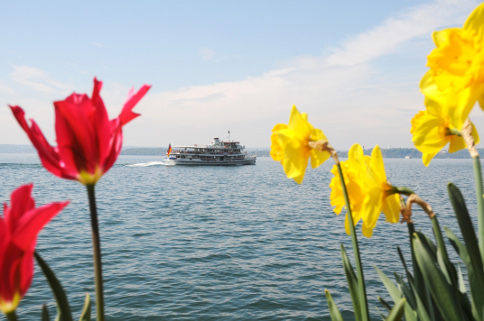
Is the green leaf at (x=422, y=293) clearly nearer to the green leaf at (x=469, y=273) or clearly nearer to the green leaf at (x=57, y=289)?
the green leaf at (x=469, y=273)

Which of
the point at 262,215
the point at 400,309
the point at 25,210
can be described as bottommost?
the point at 262,215

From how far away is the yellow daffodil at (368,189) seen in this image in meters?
0.99

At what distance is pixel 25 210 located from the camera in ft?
2.01

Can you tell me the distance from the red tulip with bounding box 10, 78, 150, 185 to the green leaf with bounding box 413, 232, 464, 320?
61 centimetres

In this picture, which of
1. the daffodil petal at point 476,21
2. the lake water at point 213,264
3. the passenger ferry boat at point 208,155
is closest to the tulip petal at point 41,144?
the daffodil petal at point 476,21

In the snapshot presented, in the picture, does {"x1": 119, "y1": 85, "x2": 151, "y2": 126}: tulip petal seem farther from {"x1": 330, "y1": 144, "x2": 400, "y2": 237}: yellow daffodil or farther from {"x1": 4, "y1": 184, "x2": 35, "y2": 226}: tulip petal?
{"x1": 330, "y1": 144, "x2": 400, "y2": 237}: yellow daffodil

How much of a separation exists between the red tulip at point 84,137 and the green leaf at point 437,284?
612 mm

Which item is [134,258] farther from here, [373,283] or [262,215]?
[262,215]

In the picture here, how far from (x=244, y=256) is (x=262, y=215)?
831 cm

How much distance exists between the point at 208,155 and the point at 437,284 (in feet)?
219

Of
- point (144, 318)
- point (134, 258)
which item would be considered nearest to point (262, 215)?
point (134, 258)

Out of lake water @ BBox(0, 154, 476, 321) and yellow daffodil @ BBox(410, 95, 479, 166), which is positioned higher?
yellow daffodil @ BBox(410, 95, 479, 166)

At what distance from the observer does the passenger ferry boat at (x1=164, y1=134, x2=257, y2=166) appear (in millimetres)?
66438

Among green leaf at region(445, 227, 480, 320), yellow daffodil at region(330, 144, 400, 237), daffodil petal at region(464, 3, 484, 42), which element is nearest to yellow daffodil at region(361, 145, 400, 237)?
yellow daffodil at region(330, 144, 400, 237)
